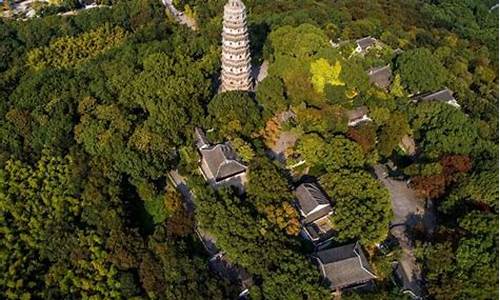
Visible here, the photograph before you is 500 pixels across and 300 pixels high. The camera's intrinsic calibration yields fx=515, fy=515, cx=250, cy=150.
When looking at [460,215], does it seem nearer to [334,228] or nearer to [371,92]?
[334,228]

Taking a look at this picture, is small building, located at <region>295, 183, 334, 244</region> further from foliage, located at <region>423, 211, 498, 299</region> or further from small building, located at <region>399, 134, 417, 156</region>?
small building, located at <region>399, 134, 417, 156</region>

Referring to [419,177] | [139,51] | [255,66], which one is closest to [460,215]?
[419,177]

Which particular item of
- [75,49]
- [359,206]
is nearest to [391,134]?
[359,206]

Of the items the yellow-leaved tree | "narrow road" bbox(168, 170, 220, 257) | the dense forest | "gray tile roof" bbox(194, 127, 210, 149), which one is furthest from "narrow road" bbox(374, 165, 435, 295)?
"gray tile roof" bbox(194, 127, 210, 149)

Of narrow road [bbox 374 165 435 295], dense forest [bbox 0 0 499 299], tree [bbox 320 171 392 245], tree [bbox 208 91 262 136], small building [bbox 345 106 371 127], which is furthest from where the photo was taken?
small building [bbox 345 106 371 127]

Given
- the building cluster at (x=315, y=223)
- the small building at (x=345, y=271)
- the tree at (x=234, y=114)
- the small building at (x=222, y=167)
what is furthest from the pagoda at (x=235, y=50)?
the small building at (x=345, y=271)
